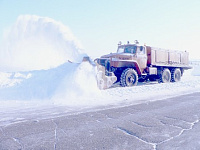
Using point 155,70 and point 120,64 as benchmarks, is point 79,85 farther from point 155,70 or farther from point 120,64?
point 155,70

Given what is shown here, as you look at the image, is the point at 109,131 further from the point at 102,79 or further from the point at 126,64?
the point at 126,64

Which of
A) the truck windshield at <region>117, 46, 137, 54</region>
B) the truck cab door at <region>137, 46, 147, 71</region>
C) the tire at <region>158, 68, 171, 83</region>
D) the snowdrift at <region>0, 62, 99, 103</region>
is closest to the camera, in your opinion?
the snowdrift at <region>0, 62, 99, 103</region>

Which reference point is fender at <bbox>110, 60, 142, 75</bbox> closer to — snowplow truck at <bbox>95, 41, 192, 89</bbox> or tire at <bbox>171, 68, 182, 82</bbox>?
snowplow truck at <bbox>95, 41, 192, 89</bbox>

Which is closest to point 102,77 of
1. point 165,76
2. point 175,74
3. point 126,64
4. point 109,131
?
point 126,64

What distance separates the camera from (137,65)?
41.2ft

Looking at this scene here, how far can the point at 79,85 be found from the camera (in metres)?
8.65

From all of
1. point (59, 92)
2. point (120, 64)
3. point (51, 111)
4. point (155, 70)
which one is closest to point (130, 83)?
point (120, 64)

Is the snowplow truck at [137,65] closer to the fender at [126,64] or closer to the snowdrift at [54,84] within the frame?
the fender at [126,64]

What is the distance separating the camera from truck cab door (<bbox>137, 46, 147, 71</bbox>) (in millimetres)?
12947

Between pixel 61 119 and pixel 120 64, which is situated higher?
pixel 120 64

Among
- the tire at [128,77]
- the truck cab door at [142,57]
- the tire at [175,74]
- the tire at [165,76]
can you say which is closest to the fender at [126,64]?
the tire at [128,77]

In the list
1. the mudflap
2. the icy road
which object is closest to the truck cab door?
the mudflap

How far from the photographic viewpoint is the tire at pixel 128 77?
11.6m

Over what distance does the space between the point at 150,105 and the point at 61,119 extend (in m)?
3.24
